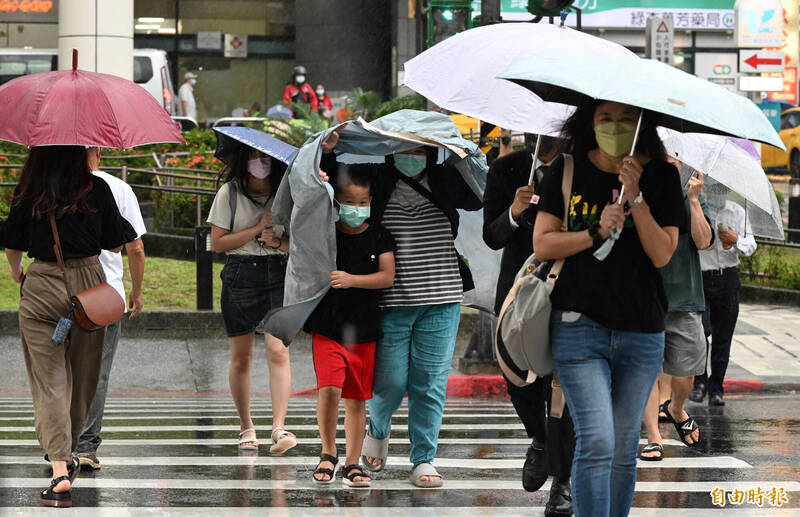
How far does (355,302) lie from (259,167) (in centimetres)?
150

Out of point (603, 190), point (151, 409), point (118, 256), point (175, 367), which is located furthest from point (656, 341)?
point (175, 367)

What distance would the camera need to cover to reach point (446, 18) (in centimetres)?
1319

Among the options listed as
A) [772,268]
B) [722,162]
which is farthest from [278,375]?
[772,268]

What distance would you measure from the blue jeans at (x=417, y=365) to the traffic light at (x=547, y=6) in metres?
5.55

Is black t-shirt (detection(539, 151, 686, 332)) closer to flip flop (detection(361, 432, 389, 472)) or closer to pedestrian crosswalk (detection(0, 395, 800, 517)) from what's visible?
pedestrian crosswalk (detection(0, 395, 800, 517))

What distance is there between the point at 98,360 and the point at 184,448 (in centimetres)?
158

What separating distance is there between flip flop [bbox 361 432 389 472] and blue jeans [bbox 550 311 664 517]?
2180 millimetres

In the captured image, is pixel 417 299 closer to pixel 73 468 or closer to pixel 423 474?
pixel 423 474

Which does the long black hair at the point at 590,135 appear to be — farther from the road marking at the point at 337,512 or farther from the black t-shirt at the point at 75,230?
the black t-shirt at the point at 75,230

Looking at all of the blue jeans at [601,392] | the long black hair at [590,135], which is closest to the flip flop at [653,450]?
the blue jeans at [601,392]

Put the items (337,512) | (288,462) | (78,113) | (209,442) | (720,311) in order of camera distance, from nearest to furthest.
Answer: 1. (337,512)
2. (78,113)
3. (288,462)
4. (209,442)
5. (720,311)

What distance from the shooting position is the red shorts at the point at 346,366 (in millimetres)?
6965

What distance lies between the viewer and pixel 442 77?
23.3 ft

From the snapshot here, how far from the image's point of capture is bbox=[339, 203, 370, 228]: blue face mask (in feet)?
23.0
